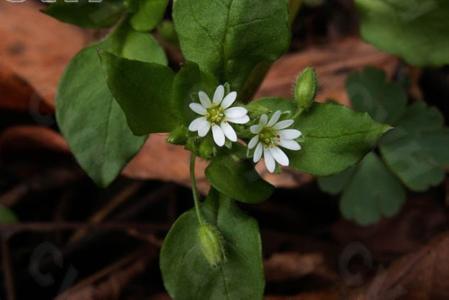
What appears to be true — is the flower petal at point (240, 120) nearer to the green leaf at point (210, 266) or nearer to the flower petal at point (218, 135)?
the flower petal at point (218, 135)

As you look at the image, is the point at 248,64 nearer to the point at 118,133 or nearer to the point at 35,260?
the point at 118,133

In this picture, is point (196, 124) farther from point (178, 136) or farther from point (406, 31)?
point (406, 31)

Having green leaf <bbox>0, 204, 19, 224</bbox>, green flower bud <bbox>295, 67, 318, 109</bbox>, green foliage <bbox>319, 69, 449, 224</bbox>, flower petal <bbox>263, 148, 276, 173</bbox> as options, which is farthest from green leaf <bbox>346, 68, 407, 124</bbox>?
green leaf <bbox>0, 204, 19, 224</bbox>

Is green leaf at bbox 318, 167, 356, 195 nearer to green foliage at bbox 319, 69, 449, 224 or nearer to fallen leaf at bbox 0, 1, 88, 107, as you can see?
green foliage at bbox 319, 69, 449, 224

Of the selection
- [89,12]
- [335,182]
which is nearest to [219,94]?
[89,12]

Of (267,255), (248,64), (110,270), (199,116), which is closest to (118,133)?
(199,116)

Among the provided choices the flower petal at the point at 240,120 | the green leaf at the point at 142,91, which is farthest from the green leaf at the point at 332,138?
the green leaf at the point at 142,91
